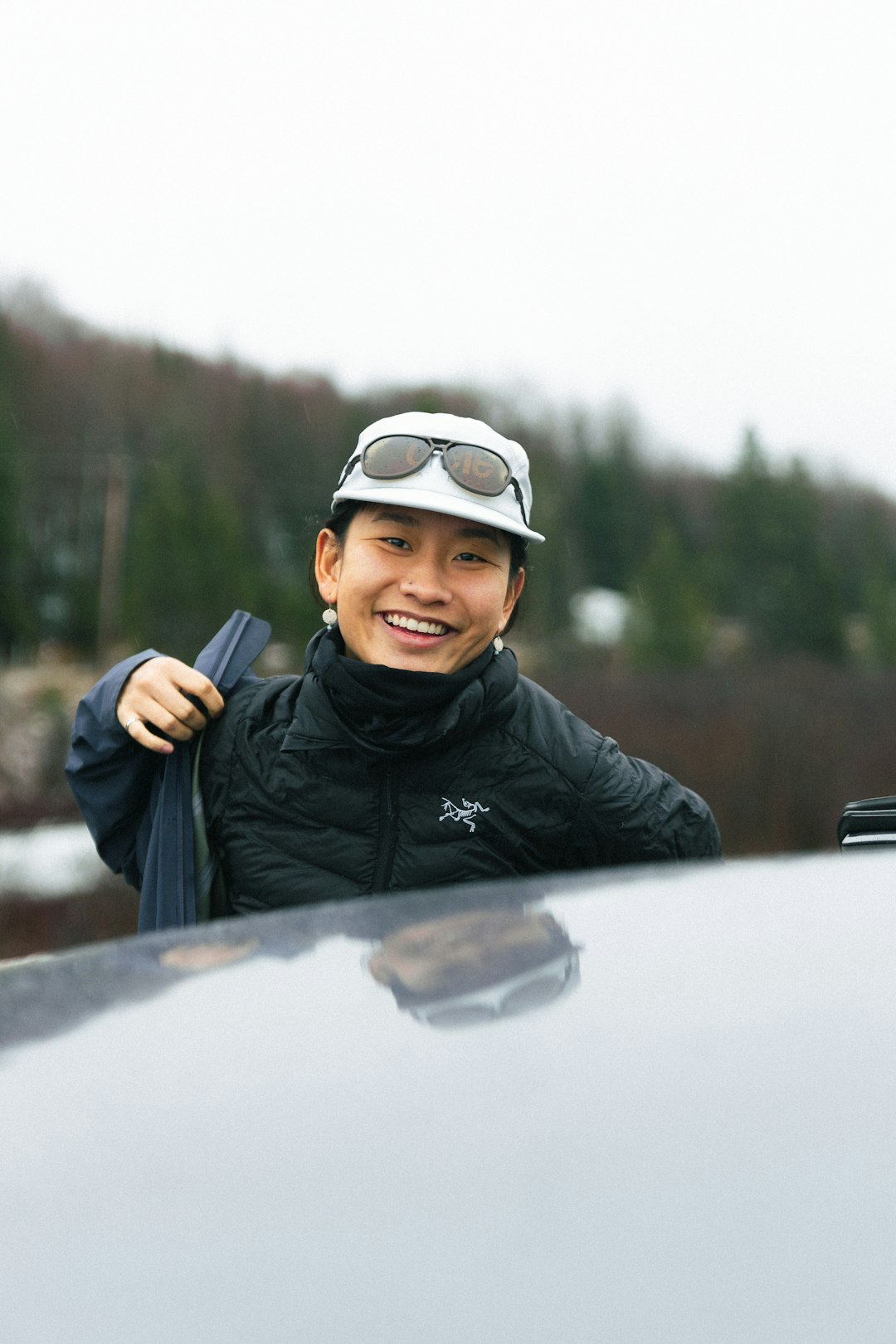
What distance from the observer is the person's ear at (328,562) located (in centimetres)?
263

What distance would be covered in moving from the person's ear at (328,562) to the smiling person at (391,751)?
0.15 meters

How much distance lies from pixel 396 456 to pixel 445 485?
10 cm

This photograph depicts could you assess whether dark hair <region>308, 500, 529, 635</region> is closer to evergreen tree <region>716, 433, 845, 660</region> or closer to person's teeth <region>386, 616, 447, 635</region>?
person's teeth <region>386, 616, 447, 635</region>

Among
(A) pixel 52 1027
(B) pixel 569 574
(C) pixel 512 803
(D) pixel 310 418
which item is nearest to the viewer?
(A) pixel 52 1027

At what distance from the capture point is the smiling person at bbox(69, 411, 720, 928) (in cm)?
229

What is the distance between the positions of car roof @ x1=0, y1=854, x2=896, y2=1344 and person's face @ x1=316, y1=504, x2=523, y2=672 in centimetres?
87

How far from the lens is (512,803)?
2326 millimetres

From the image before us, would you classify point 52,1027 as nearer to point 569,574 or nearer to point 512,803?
point 512,803

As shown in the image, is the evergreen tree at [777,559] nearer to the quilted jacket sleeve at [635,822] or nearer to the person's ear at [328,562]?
the person's ear at [328,562]

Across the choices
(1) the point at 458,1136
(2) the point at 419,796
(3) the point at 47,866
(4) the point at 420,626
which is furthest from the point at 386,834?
(3) the point at 47,866

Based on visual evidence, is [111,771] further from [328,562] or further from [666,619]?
[666,619]

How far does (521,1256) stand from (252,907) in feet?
4.49

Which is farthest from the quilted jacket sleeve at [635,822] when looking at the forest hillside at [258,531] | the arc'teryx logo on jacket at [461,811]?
the forest hillside at [258,531]

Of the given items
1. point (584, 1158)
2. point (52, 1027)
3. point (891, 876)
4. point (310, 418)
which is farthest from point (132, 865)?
point (310, 418)
